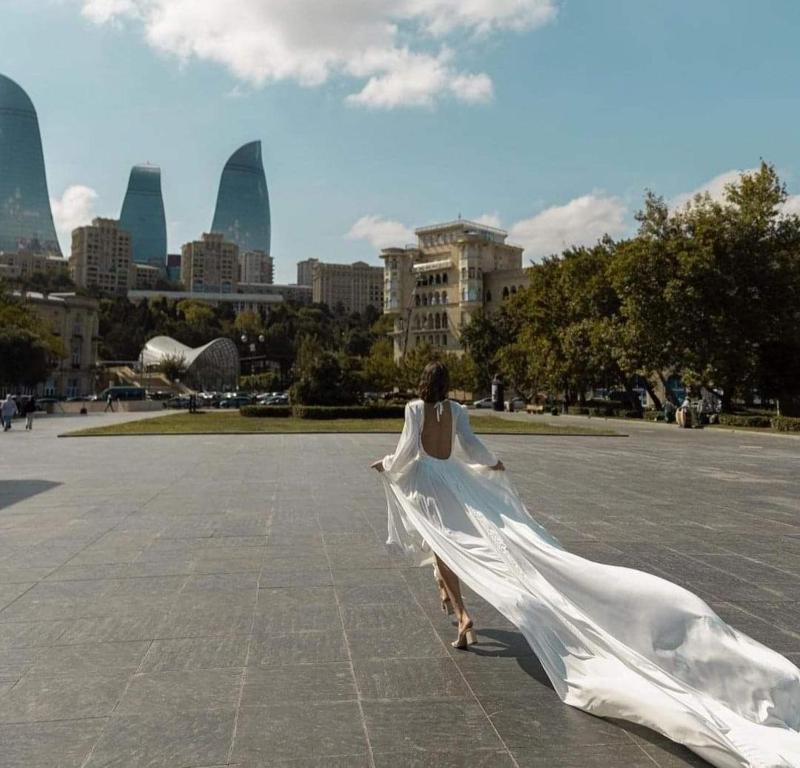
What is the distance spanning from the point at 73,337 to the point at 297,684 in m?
113

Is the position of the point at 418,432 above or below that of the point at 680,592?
above

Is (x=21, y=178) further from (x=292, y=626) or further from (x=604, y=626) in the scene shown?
(x=604, y=626)

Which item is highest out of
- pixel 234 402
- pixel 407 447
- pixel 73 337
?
pixel 73 337

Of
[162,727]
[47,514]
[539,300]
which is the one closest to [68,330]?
[539,300]

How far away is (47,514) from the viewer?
31.1ft

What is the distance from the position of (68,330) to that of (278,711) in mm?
112285

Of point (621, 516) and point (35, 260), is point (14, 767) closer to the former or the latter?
point (621, 516)

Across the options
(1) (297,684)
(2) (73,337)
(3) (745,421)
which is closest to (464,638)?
(1) (297,684)

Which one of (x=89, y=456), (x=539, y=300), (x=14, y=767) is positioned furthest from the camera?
(x=539, y=300)

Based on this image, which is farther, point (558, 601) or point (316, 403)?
point (316, 403)

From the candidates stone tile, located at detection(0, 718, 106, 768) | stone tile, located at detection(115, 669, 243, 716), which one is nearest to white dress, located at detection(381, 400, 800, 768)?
stone tile, located at detection(115, 669, 243, 716)

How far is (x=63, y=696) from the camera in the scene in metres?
3.88

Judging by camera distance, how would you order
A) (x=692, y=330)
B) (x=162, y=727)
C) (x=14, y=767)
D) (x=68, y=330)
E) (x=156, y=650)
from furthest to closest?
(x=68, y=330), (x=692, y=330), (x=156, y=650), (x=162, y=727), (x=14, y=767)

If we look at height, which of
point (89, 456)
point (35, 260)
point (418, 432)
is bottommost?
point (89, 456)
